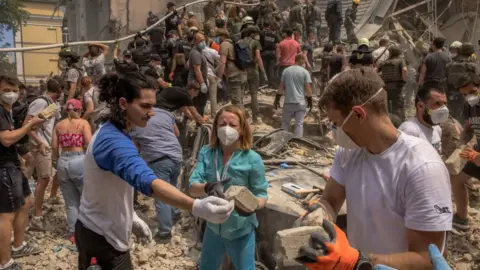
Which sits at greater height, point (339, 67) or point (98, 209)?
point (339, 67)

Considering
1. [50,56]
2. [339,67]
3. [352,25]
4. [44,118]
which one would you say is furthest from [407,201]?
[50,56]

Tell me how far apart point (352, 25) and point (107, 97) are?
1407cm

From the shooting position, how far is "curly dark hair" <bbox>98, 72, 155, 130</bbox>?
2842mm

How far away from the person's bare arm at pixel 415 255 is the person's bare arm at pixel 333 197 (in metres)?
0.41

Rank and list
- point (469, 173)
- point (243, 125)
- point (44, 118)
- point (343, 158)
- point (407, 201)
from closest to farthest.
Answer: point (407, 201)
point (343, 158)
point (243, 125)
point (44, 118)
point (469, 173)

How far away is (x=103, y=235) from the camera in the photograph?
9.57ft

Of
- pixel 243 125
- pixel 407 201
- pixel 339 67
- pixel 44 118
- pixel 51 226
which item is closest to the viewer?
pixel 407 201

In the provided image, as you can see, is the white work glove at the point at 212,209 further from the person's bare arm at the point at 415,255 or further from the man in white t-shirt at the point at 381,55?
the man in white t-shirt at the point at 381,55

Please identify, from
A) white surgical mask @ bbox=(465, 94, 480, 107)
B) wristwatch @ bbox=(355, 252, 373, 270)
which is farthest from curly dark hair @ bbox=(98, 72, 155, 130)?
white surgical mask @ bbox=(465, 94, 480, 107)

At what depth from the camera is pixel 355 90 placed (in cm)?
198

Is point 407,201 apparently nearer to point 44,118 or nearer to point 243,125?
point 243,125

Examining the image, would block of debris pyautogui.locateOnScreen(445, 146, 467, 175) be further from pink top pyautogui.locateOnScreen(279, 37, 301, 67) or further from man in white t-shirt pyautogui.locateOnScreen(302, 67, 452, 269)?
pink top pyautogui.locateOnScreen(279, 37, 301, 67)

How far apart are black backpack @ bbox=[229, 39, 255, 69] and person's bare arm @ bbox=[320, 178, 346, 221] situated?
750cm

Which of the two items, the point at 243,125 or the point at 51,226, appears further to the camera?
the point at 51,226
